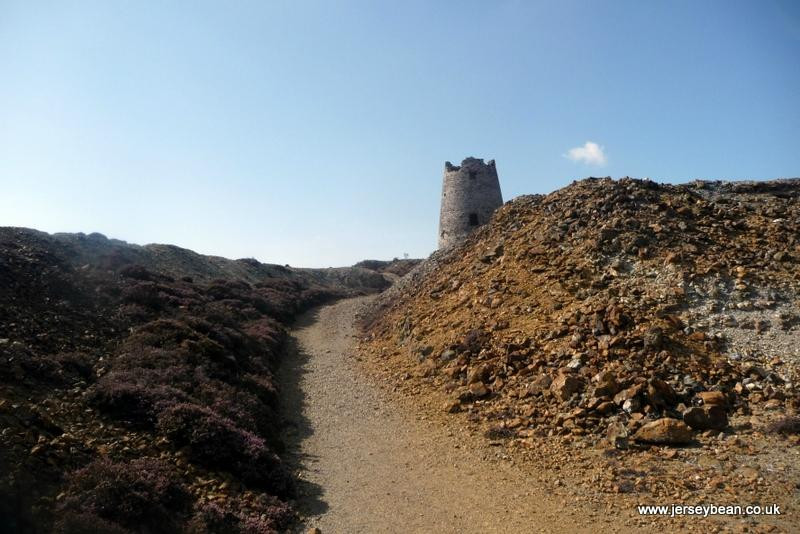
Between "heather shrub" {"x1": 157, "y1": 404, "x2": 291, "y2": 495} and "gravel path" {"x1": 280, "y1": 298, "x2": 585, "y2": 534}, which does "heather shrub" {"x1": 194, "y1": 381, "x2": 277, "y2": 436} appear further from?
"heather shrub" {"x1": 157, "y1": 404, "x2": 291, "y2": 495}

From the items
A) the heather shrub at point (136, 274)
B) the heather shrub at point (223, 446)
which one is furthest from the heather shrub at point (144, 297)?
the heather shrub at point (223, 446)

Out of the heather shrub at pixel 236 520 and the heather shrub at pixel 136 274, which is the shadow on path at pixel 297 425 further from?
the heather shrub at pixel 136 274

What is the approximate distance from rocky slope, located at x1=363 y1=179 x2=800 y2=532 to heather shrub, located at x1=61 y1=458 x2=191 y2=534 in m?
7.00

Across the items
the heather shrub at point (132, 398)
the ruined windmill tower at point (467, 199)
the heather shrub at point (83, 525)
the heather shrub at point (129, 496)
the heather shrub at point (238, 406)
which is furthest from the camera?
the ruined windmill tower at point (467, 199)

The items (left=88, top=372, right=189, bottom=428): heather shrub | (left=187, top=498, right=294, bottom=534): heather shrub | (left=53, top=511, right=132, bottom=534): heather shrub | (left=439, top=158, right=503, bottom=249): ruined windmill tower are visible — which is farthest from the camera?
Answer: (left=439, top=158, right=503, bottom=249): ruined windmill tower

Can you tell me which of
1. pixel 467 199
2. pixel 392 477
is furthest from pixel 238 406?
pixel 467 199

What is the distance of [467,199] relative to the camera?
3123 centimetres

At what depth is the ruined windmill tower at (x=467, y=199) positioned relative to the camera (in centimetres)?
→ 3098

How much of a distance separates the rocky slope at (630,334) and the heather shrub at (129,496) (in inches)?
276

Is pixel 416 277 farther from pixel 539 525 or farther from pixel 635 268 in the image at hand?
pixel 539 525

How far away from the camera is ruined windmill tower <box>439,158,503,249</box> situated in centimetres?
3098

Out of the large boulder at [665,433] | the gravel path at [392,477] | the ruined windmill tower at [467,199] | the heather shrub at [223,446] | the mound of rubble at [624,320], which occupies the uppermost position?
the ruined windmill tower at [467,199]

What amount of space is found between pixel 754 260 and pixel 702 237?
1.89 m

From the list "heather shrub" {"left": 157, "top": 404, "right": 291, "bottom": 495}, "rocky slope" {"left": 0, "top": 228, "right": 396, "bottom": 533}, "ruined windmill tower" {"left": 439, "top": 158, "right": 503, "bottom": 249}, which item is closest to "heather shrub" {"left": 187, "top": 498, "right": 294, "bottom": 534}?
"rocky slope" {"left": 0, "top": 228, "right": 396, "bottom": 533}
